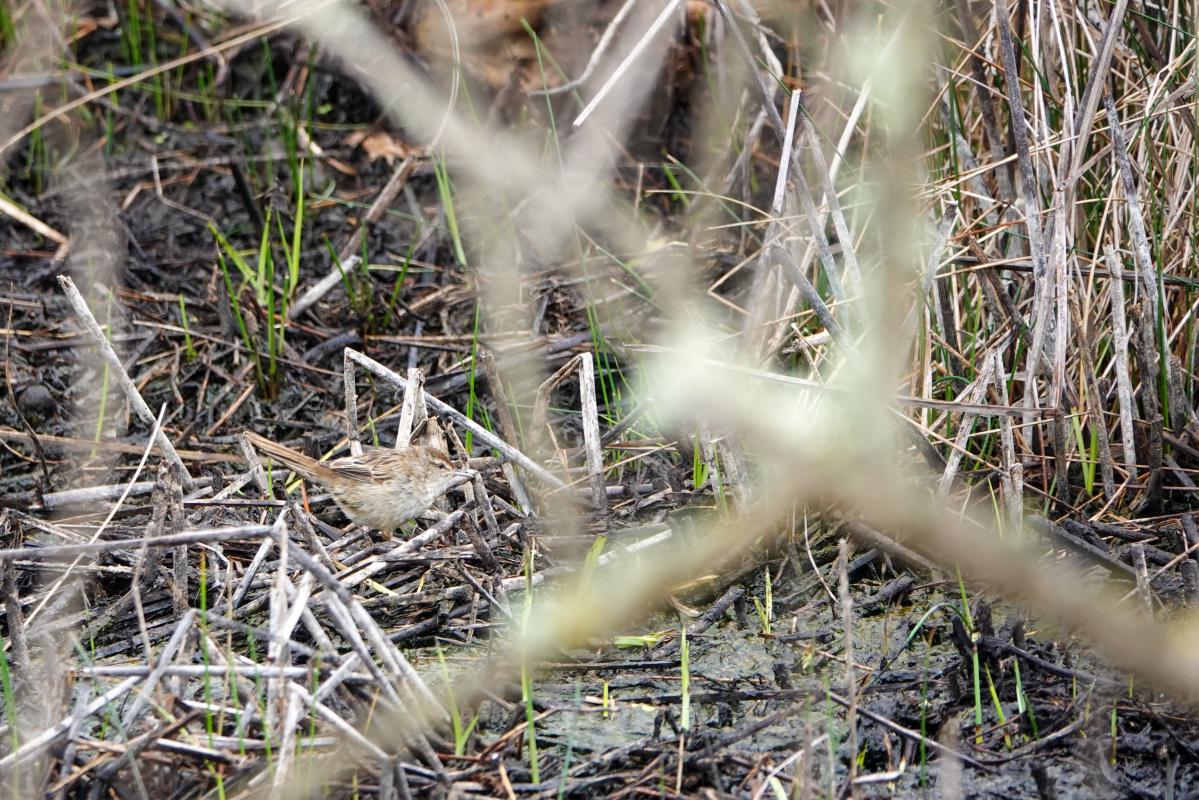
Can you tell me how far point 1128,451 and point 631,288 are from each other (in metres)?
2.03

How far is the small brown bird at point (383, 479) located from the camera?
3646mm

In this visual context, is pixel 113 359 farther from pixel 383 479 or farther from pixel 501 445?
pixel 501 445

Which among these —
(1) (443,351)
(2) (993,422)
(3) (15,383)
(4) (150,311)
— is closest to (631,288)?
(1) (443,351)

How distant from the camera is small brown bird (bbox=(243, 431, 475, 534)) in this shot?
3646 millimetres

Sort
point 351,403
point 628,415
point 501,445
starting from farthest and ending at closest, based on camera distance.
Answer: point 351,403 < point 628,415 < point 501,445

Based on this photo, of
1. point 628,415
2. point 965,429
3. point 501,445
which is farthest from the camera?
point 628,415

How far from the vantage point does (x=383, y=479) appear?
3652 millimetres

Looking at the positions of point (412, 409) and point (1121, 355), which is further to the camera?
point (412, 409)

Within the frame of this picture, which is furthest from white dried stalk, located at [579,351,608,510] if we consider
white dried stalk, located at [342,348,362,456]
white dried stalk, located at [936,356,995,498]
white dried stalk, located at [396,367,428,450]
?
white dried stalk, located at [936,356,995,498]

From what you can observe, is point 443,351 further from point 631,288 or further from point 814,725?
point 814,725

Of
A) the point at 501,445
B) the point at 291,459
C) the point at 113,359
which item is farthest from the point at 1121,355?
the point at 113,359

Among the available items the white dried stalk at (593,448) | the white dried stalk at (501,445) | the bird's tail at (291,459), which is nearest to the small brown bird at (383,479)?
the bird's tail at (291,459)

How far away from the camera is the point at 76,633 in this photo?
11.3ft

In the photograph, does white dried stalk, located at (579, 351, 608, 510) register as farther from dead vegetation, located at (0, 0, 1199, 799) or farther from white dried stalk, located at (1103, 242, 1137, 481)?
white dried stalk, located at (1103, 242, 1137, 481)
